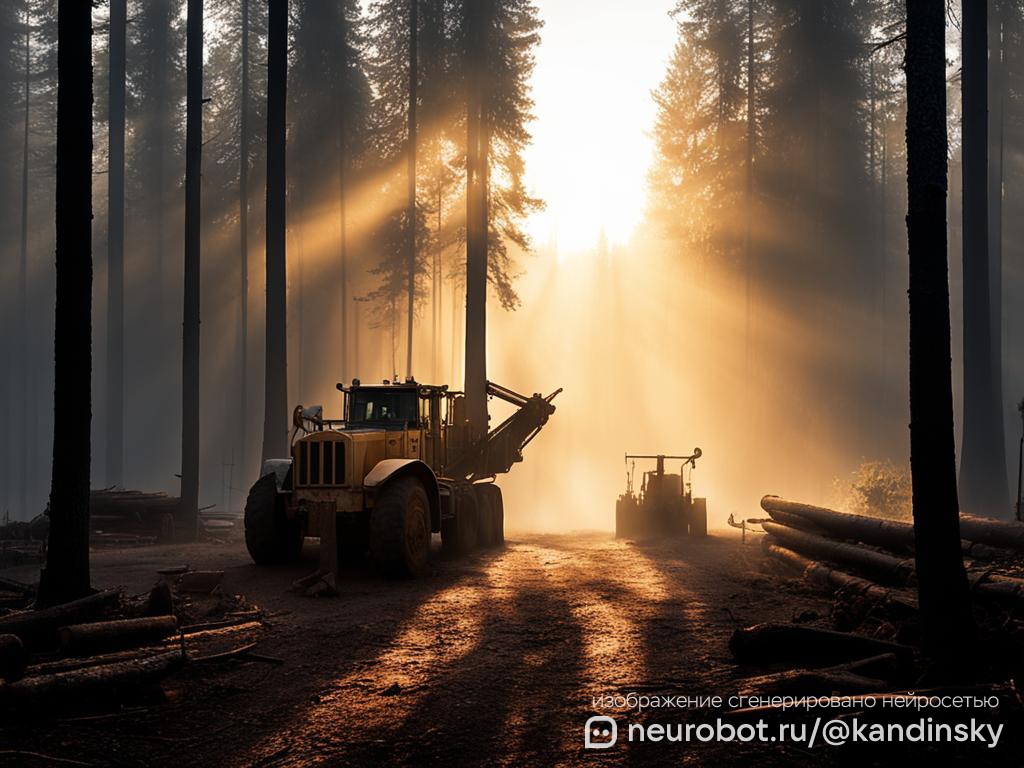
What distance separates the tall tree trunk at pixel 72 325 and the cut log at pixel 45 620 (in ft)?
2.26

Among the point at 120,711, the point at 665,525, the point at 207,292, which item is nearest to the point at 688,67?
the point at 665,525

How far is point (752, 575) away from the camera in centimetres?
1209

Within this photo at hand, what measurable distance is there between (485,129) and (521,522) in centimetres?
1473

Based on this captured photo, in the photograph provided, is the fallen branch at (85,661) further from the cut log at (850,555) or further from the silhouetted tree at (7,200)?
the silhouetted tree at (7,200)

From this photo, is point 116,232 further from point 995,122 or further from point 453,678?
point 995,122

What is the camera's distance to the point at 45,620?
23.7 ft

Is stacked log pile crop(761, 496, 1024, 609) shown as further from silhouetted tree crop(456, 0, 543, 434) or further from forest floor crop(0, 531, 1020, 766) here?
silhouetted tree crop(456, 0, 543, 434)

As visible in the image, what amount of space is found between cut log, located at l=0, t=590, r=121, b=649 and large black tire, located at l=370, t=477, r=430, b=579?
376 centimetres

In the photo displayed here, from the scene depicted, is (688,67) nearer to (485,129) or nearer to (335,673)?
(485,129)

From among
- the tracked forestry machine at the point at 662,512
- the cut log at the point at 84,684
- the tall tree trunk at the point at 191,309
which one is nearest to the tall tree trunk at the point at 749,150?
the tracked forestry machine at the point at 662,512

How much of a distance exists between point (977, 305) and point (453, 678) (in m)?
15.8

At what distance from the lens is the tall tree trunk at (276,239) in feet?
61.3

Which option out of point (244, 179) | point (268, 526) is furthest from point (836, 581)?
point (244, 179)

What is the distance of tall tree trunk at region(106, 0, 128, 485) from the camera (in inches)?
1146
